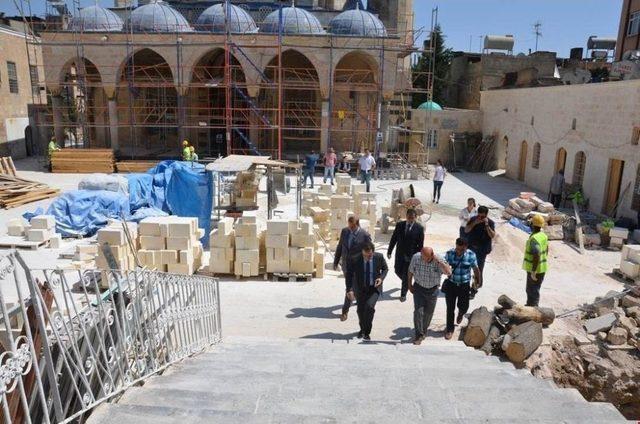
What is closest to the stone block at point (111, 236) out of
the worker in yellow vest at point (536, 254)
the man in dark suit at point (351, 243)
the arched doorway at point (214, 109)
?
the man in dark suit at point (351, 243)

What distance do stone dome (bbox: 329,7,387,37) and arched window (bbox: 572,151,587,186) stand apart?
11.6m

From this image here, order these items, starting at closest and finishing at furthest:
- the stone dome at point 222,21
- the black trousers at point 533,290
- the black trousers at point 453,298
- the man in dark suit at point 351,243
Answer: the black trousers at point 453,298
the man in dark suit at point 351,243
the black trousers at point 533,290
the stone dome at point 222,21

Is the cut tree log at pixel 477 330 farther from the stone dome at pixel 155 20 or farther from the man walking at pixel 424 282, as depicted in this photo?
the stone dome at pixel 155 20

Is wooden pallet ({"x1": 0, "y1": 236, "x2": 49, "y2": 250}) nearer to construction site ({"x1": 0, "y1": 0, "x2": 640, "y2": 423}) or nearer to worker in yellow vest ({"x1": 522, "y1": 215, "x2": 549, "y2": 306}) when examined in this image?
construction site ({"x1": 0, "y1": 0, "x2": 640, "y2": 423})

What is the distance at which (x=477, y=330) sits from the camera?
6891 mm

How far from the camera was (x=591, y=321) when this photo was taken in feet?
25.2

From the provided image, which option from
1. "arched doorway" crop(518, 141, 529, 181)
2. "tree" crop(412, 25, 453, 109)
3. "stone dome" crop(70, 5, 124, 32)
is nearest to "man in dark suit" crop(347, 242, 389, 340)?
"arched doorway" crop(518, 141, 529, 181)

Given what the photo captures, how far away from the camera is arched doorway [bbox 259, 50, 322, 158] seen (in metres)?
26.8

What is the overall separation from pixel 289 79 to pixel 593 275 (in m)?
19.9

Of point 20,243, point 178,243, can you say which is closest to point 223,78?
point 20,243

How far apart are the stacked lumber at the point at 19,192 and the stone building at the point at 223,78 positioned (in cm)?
711

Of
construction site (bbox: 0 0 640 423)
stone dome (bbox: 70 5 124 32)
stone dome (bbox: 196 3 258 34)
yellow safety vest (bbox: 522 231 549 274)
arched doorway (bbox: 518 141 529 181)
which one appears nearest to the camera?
construction site (bbox: 0 0 640 423)

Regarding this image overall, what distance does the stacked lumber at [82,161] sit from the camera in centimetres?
2216

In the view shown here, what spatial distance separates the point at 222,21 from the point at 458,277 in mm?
23015
